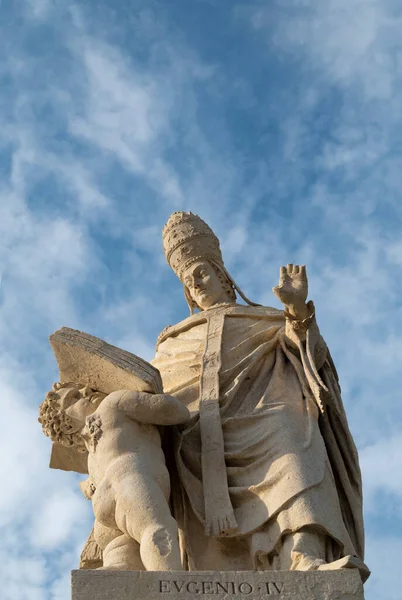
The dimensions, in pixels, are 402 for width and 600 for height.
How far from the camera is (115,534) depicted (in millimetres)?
7754

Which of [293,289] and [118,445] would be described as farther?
[293,289]

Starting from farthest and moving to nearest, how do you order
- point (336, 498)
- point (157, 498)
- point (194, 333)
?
point (194, 333)
point (336, 498)
point (157, 498)

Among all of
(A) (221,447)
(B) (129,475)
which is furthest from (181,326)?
(B) (129,475)

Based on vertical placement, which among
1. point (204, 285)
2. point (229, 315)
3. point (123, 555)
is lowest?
point (123, 555)

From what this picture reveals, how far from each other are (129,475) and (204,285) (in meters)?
3.11

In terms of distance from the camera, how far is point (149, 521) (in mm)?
7234

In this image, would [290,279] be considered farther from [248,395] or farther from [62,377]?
[62,377]

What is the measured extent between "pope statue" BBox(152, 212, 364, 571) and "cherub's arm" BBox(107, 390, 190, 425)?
37 cm

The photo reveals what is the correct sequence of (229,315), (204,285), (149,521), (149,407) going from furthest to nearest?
(204,285) < (229,315) < (149,407) < (149,521)

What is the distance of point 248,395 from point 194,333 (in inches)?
48.2

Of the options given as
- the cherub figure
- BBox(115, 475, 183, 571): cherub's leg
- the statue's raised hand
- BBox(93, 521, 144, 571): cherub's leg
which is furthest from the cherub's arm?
the statue's raised hand

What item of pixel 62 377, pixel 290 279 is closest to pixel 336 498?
pixel 290 279

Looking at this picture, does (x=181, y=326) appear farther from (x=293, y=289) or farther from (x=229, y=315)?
(x=293, y=289)

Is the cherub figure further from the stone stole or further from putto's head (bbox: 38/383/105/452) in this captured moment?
the stone stole
